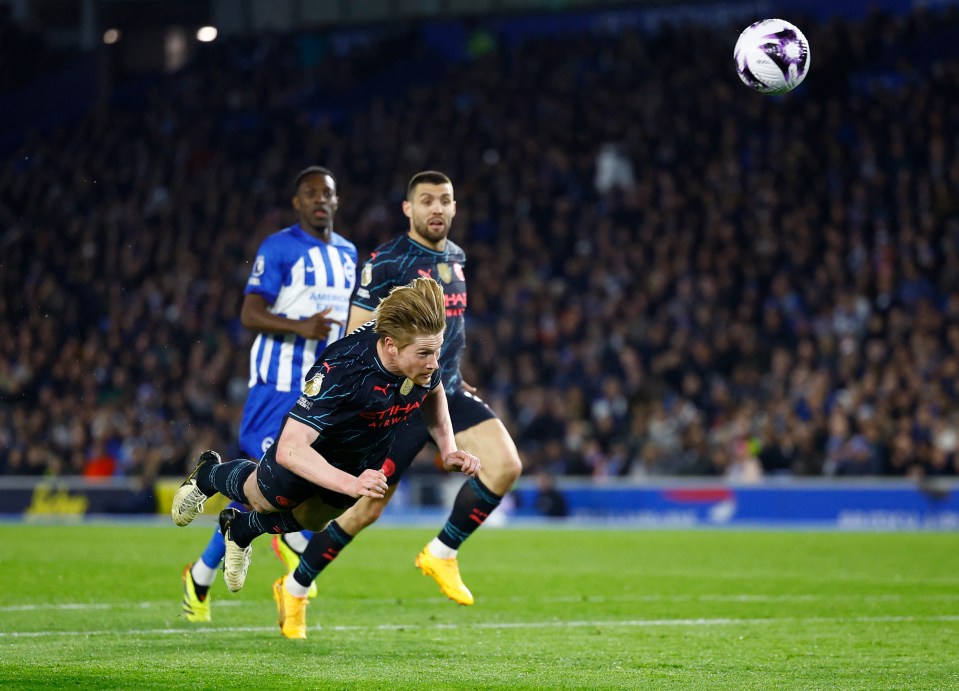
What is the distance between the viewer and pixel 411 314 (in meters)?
6.40

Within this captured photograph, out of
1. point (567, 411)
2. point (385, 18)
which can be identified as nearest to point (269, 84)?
point (385, 18)

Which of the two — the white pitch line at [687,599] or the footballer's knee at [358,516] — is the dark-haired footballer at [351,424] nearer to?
the footballer's knee at [358,516]

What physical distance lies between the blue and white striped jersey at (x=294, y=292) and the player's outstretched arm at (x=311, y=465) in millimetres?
2397

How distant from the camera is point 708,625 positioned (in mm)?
8773

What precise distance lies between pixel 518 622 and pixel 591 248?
58.6 ft

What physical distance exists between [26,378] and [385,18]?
39.2 feet

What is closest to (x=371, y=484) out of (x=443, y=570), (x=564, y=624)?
(x=443, y=570)

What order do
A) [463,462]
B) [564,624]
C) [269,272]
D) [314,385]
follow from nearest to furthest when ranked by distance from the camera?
[314,385] → [463,462] → [564,624] → [269,272]

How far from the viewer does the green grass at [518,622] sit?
6473 mm

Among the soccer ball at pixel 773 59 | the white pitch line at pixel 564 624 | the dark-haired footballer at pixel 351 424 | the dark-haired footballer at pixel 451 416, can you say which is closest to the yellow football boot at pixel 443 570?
the dark-haired footballer at pixel 451 416

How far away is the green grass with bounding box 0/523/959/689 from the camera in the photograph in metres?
6.47

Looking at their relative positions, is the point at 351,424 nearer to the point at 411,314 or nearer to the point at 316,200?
the point at 411,314

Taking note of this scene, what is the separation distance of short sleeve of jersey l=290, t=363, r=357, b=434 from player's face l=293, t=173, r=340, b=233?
9.20ft

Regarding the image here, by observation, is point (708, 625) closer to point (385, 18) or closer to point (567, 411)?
point (567, 411)
